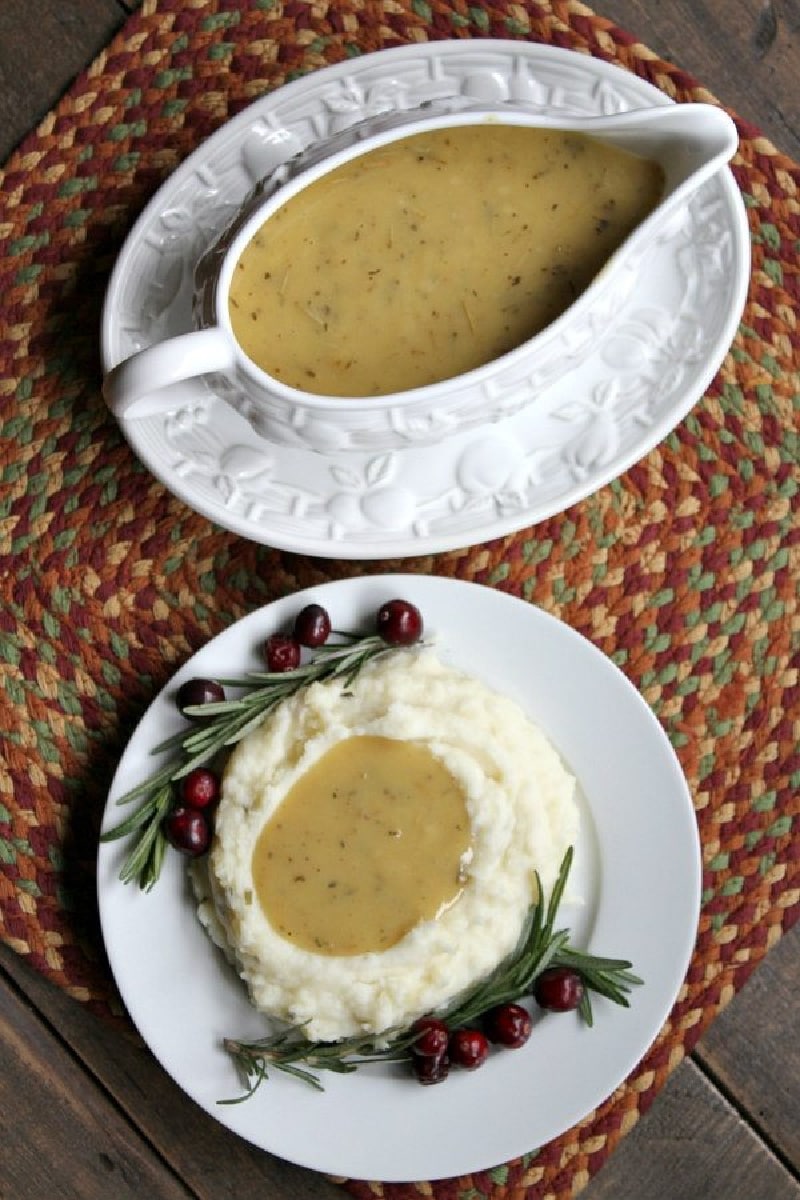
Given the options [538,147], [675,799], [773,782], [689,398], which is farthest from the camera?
[773,782]

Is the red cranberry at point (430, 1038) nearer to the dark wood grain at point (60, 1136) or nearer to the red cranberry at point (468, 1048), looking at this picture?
the red cranberry at point (468, 1048)

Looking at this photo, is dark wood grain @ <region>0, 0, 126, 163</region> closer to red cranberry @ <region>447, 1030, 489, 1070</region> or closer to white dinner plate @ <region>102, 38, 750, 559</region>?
white dinner plate @ <region>102, 38, 750, 559</region>

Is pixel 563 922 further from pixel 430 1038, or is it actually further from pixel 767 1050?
pixel 767 1050

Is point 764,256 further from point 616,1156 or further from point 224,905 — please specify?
point 616,1156

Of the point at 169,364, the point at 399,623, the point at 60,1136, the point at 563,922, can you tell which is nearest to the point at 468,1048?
the point at 563,922

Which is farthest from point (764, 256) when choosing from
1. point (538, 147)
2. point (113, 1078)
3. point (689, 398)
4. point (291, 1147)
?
point (113, 1078)

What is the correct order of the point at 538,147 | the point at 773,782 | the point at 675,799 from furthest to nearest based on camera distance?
the point at 773,782, the point at 675,799, the point at 538,147

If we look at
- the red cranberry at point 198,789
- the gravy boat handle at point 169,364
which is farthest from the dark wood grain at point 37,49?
the red cranberry at point 198,789
